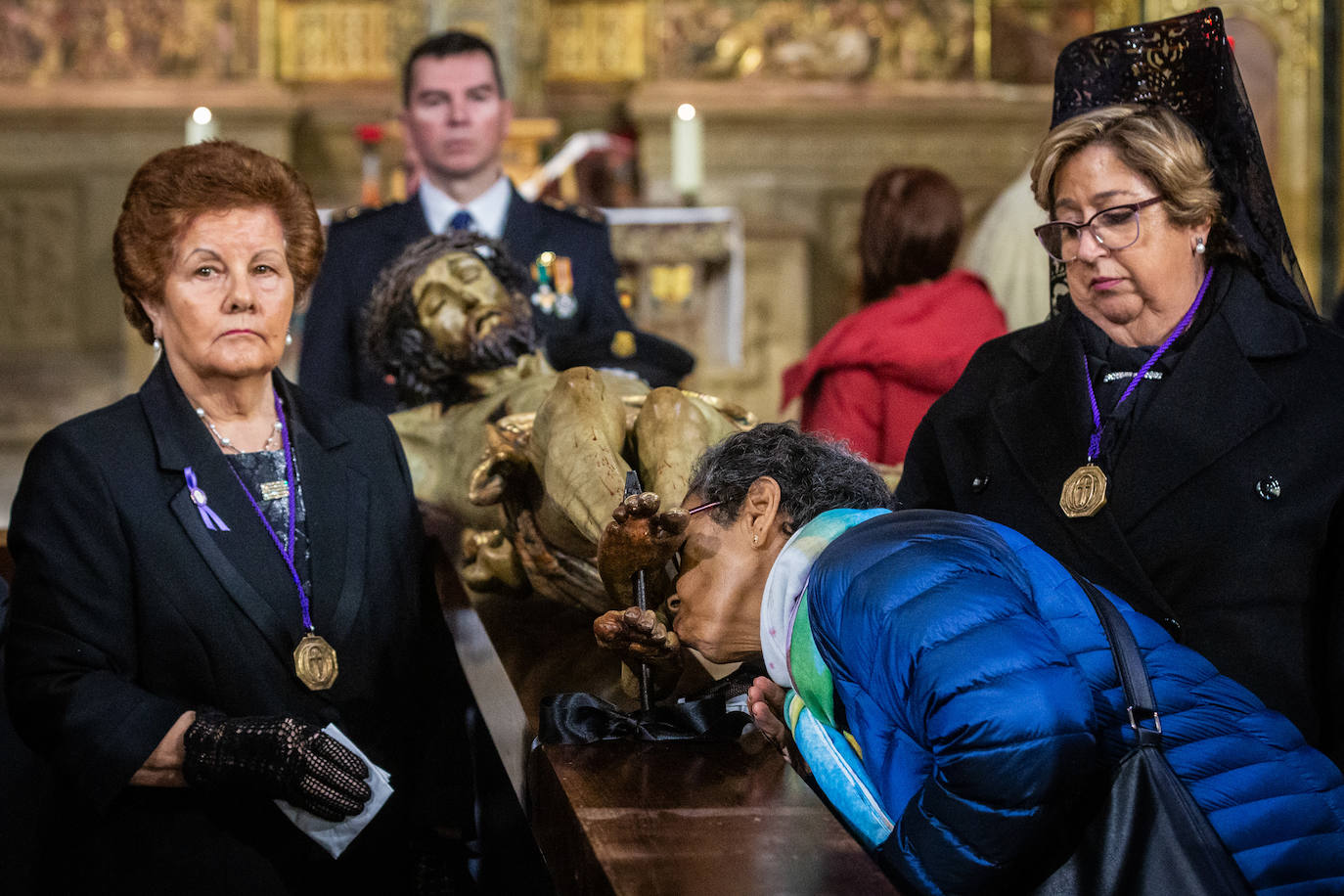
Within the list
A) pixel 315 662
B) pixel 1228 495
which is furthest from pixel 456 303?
pixel 1228 495

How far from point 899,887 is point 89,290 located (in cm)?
848

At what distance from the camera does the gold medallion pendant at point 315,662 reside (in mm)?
2277

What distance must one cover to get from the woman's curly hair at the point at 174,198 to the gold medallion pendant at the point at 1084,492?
137cm

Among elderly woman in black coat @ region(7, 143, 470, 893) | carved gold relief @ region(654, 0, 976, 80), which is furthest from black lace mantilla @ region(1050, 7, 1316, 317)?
carved gold relief @ region(654, 0, 976, 80)

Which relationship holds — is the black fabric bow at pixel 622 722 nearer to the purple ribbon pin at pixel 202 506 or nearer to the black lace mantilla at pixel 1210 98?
the purple ribbon pin at pixel 202 506

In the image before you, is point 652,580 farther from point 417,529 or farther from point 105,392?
point 105,392

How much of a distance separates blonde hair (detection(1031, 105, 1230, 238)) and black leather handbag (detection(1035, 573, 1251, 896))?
98 centimetres

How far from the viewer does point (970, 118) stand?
9008 millimetres

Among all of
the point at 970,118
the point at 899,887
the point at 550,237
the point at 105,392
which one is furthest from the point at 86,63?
the point at 899,887

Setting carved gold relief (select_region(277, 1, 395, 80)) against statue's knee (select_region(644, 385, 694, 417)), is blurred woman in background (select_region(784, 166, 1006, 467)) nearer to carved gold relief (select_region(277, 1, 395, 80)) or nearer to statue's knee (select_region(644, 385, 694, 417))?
statue's knee (select_region(644, 385, 694, 417))

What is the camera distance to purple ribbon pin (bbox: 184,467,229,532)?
2293 millimetres

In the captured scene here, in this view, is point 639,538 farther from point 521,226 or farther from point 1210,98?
point 521,226

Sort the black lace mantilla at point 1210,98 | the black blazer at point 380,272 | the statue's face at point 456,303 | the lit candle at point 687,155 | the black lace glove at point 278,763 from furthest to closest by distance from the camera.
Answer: the lit candle at point 687,155, the black blazer at point 380,272, the statue's face at point 456,303, the black lace mantilla at point 1210,98, the black lace glove at point 278,763

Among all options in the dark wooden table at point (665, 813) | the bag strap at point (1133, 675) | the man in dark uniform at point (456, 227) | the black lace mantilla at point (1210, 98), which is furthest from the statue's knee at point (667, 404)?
the man in dark uniform at point (456, 227)
